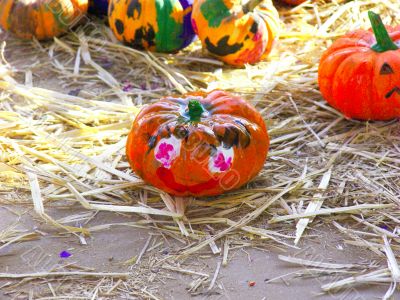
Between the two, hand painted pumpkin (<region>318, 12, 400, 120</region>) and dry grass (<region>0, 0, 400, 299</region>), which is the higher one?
hand painted pumpkin (<region>318, 12, 400, 120</region>)

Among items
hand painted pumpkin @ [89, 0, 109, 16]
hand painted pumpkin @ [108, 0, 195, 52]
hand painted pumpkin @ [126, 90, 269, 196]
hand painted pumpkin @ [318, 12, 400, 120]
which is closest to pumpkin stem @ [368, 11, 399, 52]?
hand painted pumpkin @ [318, 12, 400, 120]

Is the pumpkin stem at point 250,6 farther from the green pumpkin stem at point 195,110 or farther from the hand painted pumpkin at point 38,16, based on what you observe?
the green pumpkin stem at point 195,110

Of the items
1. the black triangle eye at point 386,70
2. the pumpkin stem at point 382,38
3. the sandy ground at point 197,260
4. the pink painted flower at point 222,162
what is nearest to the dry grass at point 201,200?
the sandy ground at point 197,260

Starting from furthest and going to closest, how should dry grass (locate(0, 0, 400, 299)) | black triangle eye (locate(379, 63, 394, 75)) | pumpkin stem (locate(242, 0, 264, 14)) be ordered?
pumpkin stem (locate(242, 0, 264, 14))
black triangle eye (locate(379, 63, 394, 75))
dry grass (locate(0, 0, 400, 299))

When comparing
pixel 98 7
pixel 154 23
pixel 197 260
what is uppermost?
pixel 154 23

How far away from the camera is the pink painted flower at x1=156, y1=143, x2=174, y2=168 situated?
3059 mm

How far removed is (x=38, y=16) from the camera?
466cm

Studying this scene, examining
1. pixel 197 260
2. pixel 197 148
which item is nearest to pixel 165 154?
pixel 197 148

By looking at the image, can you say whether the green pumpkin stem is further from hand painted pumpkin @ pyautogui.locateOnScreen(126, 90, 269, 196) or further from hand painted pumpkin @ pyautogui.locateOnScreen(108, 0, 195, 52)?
hand painted pumpkin @ pyautogui.locateOnScreen(108, 0, 195, 52)

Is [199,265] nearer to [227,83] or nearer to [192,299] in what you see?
[192,299]

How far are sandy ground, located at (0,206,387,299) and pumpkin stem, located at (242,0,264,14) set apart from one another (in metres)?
1.73

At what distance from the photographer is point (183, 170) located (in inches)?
120

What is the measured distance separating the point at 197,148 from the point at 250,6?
151 centimetres

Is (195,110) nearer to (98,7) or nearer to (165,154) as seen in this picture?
(165,154)
